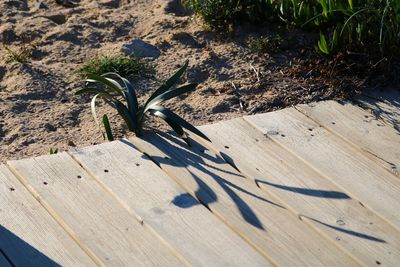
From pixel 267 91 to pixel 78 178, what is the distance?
1.47 meters

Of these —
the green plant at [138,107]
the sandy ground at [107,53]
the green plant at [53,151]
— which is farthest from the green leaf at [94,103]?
the green plant at [53,151]

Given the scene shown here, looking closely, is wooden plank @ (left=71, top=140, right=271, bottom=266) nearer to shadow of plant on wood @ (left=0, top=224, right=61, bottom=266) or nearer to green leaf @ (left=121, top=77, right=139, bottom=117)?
green leaf @ (left=121, top=77, right=139, bottom=117)

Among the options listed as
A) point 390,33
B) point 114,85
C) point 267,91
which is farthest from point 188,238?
point 390,33

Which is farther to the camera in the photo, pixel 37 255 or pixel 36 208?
pixel 36 208

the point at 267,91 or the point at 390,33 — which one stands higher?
the point at 390,33

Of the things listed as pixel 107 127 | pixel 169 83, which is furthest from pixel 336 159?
pixel 107 127

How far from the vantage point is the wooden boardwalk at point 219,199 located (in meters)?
3.66

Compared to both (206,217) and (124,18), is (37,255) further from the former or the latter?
(124,18)

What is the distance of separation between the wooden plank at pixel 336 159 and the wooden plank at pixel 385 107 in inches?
14.6

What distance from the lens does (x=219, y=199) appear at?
4039mm

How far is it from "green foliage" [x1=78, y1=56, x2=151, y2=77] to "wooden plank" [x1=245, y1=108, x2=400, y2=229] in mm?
858

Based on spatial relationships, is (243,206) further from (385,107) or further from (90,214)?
(385,107)

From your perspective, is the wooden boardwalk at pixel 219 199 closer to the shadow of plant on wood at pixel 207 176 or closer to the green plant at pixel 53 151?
the shadow of plant on wood at pixel 207 176

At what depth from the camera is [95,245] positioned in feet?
12.0
